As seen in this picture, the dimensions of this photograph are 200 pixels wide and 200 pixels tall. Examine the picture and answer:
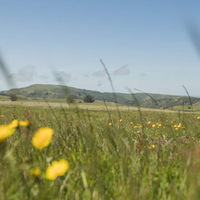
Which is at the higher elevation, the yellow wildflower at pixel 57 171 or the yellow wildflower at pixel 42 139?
the yellow wildflower at pixel 42 139

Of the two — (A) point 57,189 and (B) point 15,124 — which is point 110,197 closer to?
(A) point 57,189

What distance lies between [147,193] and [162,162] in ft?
2.33

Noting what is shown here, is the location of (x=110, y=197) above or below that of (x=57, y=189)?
below

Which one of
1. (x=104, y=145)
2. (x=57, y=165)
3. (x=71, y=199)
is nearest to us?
(x=57, y=165)

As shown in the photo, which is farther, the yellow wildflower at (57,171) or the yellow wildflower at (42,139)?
the yellow wildflower at (42,139)

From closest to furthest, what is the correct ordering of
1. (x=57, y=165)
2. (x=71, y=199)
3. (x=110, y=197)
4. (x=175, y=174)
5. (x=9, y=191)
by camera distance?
1. (x=9, y=191)
2. (x=57, y=165)
3. (x=71, y=199)
4. (x=110, y=197)
5. (x=175, y=174)

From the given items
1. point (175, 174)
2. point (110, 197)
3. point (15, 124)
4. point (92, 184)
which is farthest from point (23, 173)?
point (175, 174)

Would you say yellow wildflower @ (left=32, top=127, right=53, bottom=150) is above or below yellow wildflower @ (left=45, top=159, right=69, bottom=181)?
above

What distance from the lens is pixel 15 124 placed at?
2.27 metres

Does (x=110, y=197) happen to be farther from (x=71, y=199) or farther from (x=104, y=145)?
(x=104, y=145)

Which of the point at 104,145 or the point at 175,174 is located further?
the point at 104,145

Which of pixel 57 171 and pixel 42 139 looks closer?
pixel 57 171

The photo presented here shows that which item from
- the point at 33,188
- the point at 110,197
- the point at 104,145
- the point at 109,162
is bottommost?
the point at 104,145

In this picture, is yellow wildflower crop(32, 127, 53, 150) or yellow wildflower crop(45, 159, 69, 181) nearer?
yellow wildflower crop(45, 159, 69, 181)
